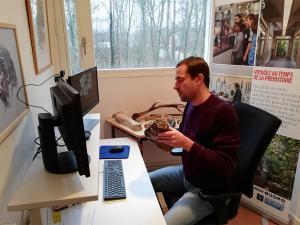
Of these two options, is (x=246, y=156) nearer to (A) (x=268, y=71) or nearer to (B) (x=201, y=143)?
(B) (x=201, y=143)

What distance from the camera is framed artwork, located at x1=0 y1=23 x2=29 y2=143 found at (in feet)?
3.13

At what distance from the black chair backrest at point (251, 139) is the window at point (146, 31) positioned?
4.84 ft

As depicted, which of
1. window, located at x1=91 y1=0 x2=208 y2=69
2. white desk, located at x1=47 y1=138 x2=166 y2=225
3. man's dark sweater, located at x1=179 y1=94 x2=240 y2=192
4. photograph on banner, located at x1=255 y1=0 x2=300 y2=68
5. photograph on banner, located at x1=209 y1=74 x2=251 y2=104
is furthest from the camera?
window, located at x1=91 y1=0 x2=208 y2=69

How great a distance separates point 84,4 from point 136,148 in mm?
1431

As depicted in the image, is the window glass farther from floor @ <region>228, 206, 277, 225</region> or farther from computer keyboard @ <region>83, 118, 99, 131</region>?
floor @ <region>228, 206, 277, 225</region>

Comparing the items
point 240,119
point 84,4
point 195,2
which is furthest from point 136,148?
point 195,2

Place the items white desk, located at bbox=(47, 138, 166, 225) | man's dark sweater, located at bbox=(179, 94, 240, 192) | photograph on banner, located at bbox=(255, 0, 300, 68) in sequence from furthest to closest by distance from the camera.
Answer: photograph on banner, located at bbox=(255, 0, 300, 68), man's dark sweater, located at bbox=(179, 94, 240, 192), white desk, located at bbox=(47, 138, 166, 225)

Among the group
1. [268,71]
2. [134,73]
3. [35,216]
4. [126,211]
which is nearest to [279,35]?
[268,71]

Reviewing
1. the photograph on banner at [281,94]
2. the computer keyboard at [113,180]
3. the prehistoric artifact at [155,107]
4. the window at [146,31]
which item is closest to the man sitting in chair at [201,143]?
the computer keyboard at [113,180]

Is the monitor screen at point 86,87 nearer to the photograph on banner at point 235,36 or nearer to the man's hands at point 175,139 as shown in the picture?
the man's hands at point 175,139

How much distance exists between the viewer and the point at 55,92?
1.11 metres

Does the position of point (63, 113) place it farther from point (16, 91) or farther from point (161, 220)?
point (161, 220)

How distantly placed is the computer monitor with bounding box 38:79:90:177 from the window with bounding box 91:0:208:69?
1513mm

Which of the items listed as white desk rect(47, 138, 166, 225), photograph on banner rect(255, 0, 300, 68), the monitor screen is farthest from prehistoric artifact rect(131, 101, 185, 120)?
white desk rect(47, 138, 166, 225)
